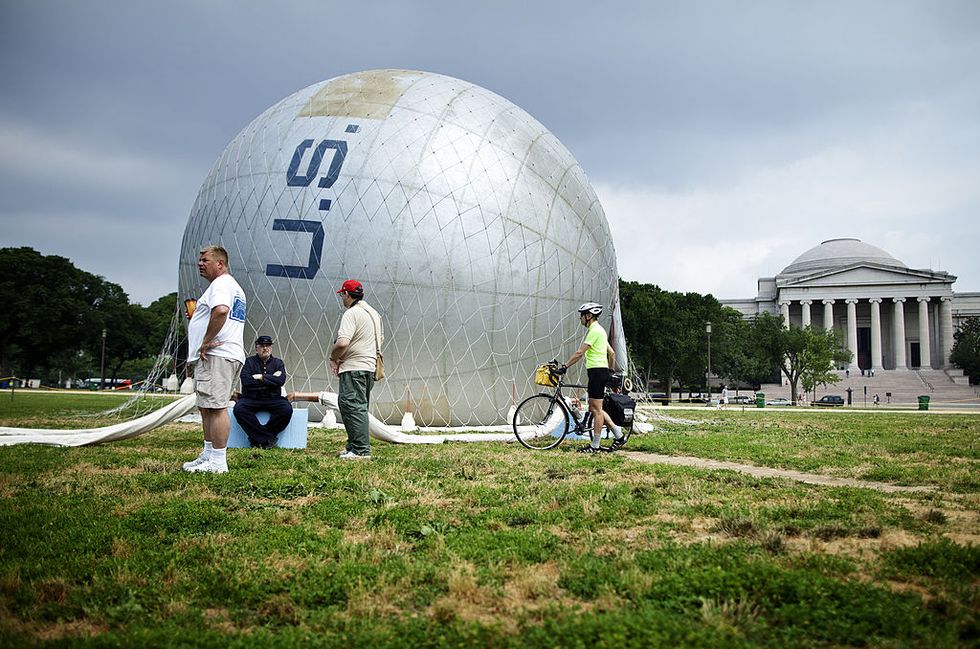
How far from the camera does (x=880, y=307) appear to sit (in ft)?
283

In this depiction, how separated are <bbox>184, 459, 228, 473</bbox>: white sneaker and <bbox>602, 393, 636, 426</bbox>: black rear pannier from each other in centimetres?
514

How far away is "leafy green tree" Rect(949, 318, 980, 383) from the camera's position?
68625mm

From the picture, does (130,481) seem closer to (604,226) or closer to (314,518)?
(314,518)

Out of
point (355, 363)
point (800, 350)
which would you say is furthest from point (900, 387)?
point (355, 363)

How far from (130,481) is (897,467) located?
24.9 ft

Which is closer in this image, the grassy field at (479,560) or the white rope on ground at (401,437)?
the grassy field at (479,560)

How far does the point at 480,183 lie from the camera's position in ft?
40.9

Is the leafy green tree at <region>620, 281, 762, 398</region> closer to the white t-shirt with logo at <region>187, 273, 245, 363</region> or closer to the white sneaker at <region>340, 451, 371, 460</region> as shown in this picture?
the white sneaker at <region>340, 451, 371, 460</region>

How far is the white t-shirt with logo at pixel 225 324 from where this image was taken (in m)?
6.42

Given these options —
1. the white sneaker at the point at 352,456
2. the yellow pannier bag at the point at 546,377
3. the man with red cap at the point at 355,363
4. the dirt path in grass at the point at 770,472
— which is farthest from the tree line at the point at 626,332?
the white sneaker at the point at 352,456

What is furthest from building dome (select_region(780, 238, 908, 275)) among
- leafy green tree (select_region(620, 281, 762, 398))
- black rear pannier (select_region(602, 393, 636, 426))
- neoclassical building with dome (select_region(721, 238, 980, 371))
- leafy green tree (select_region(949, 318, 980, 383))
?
black rear pannier (select_region(602, 393, 636, 426))

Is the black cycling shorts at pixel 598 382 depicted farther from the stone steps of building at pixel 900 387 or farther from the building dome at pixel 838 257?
the building dome at pixel 838 257

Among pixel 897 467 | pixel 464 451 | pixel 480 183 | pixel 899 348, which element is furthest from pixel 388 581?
pixel 899 348

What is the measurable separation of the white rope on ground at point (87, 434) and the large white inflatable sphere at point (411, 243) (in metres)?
A: 3.37
